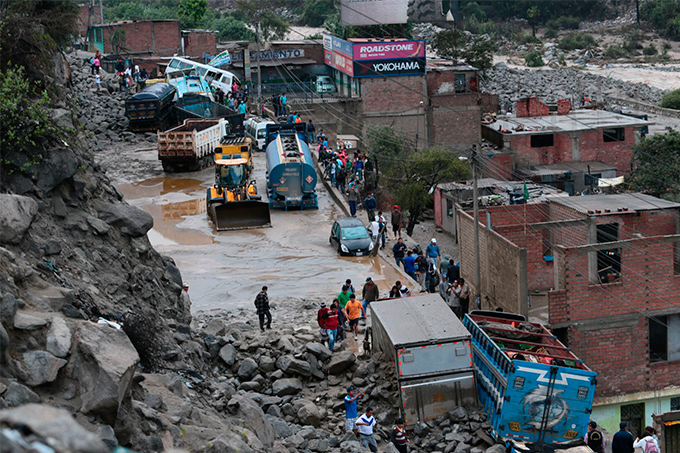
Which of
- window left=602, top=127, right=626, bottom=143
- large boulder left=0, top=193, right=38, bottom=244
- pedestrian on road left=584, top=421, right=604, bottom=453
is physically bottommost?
pedestrian on road left=584, top=421, right=604, bottom=453

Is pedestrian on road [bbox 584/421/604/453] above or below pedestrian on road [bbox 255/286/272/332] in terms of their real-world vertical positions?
below

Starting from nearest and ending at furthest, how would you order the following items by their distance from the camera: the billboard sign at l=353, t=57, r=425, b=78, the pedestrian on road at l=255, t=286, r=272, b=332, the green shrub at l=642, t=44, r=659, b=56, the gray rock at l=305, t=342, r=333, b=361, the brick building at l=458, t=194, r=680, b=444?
the gray rock at l=305, t=342, r=333, b=361 → the pedestrian on road at l=255, t=286, r=272, b=332 → the brick building at l=458, t=194, r=680, b=444 → the billboard sign at l=353, t=57, r=425, b=78 → the green shrub at l=642, t=44, r=659, b=56

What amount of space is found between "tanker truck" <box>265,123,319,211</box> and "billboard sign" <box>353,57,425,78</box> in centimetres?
2480

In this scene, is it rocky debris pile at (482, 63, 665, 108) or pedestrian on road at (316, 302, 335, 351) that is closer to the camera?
pedestrian on road at (316, 302, 335, 351)

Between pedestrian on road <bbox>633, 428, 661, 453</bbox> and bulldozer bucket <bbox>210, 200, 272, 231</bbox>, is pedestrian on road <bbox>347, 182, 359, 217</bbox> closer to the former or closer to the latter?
bulldozer bucket <bbox>210, 200, 272, 231</bbox>

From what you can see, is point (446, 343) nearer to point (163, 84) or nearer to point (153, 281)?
point (153, 281)

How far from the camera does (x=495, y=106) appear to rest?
6388 centimetres

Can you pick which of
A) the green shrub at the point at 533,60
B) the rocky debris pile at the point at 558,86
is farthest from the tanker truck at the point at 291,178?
the green shrub at the point at 533,60

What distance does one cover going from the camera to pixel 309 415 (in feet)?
50.2

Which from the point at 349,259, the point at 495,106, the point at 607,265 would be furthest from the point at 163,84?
the point at 607,265

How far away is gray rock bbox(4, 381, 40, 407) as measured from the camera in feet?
26.8

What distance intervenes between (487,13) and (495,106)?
78.7 m

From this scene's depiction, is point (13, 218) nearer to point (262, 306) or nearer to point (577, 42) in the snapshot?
point (262, 306)

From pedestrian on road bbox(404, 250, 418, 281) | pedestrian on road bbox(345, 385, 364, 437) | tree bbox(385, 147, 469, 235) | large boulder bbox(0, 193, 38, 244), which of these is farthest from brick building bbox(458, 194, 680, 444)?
tree bbox(385, 147, 469, 235)
